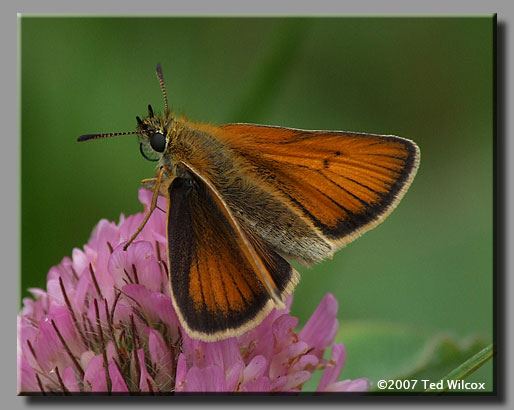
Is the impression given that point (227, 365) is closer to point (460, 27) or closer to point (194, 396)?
point (194, 396)

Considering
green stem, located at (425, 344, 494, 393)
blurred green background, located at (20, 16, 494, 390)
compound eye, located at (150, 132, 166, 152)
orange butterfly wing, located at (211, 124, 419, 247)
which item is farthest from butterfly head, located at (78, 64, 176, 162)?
green stem, located at (425, 344, 494, 393)

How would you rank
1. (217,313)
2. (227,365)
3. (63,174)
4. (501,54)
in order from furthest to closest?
(63,174)
(501,54)
(227,365)
(217,313)

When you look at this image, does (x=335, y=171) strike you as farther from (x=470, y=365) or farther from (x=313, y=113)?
(x=313, y=113)

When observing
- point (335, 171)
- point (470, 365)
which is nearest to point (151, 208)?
point (335, 171)

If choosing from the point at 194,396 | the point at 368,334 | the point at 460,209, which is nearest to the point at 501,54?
the point at 460,209

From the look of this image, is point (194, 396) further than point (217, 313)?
Yes

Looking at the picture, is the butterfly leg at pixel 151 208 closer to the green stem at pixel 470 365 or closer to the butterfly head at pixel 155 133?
the butterfly head at pixel 155 133

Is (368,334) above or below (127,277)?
below
